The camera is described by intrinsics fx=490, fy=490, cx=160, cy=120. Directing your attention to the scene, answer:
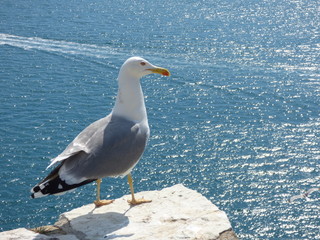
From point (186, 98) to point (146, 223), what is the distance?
15776 mm

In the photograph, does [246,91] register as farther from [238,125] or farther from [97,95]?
[97,95]

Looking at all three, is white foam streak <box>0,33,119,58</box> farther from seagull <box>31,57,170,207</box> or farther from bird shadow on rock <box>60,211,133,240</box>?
bird shadow on rock <box>60,211,133,240</box>

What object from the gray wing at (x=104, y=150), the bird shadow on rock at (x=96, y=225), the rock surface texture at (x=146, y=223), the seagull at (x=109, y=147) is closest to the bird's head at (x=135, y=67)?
the seagull at (x=109, y=147)

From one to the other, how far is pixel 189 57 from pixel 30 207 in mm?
16760

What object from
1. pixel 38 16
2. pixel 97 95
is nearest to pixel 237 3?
pixel 38 16

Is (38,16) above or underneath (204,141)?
above

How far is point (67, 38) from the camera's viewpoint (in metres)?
33.1

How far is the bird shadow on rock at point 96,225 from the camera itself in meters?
9.41

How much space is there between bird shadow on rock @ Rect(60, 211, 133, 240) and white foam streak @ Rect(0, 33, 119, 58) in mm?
21375

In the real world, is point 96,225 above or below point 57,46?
below

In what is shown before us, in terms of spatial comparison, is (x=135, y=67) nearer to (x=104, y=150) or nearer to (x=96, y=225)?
(x=104, y=150)

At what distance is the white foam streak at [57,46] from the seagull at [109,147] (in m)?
20.3

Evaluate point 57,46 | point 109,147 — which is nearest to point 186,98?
point 57,46

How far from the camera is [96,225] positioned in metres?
9.81
